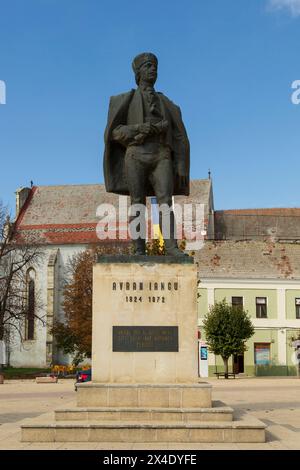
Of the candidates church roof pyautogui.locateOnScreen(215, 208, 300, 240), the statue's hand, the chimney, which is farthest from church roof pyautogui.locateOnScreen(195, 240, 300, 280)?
the statue's hand

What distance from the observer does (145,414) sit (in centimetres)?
851

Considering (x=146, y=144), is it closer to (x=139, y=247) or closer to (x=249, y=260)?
(x=139, y=247)

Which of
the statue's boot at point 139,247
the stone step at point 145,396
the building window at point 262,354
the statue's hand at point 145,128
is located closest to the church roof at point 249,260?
the building window at point 262,354

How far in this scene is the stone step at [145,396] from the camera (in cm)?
885

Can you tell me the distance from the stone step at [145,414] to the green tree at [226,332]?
90.3 ft

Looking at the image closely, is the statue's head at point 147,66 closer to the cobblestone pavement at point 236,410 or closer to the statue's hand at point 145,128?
the statue's hand at point 145,128

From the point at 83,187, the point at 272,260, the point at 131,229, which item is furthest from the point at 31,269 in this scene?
the point at 131,229

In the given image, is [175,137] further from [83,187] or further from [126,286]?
[83,187]

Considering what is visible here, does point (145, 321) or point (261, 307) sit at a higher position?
point (261, 307)

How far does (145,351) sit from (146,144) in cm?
332

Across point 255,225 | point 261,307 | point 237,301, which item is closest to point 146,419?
point 237,301

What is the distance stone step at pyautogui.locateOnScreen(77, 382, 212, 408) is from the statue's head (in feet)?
16.1

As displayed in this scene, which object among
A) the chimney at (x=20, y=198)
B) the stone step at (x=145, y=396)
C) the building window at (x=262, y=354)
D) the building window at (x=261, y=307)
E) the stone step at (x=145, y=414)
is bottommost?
the building window at (x=262, y=354)

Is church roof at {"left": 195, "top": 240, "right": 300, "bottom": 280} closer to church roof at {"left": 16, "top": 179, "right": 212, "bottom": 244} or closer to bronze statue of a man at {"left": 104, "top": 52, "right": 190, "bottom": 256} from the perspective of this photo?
church roof at {"left": 16, "top": 179, "right": 212, "bottom": 244}
